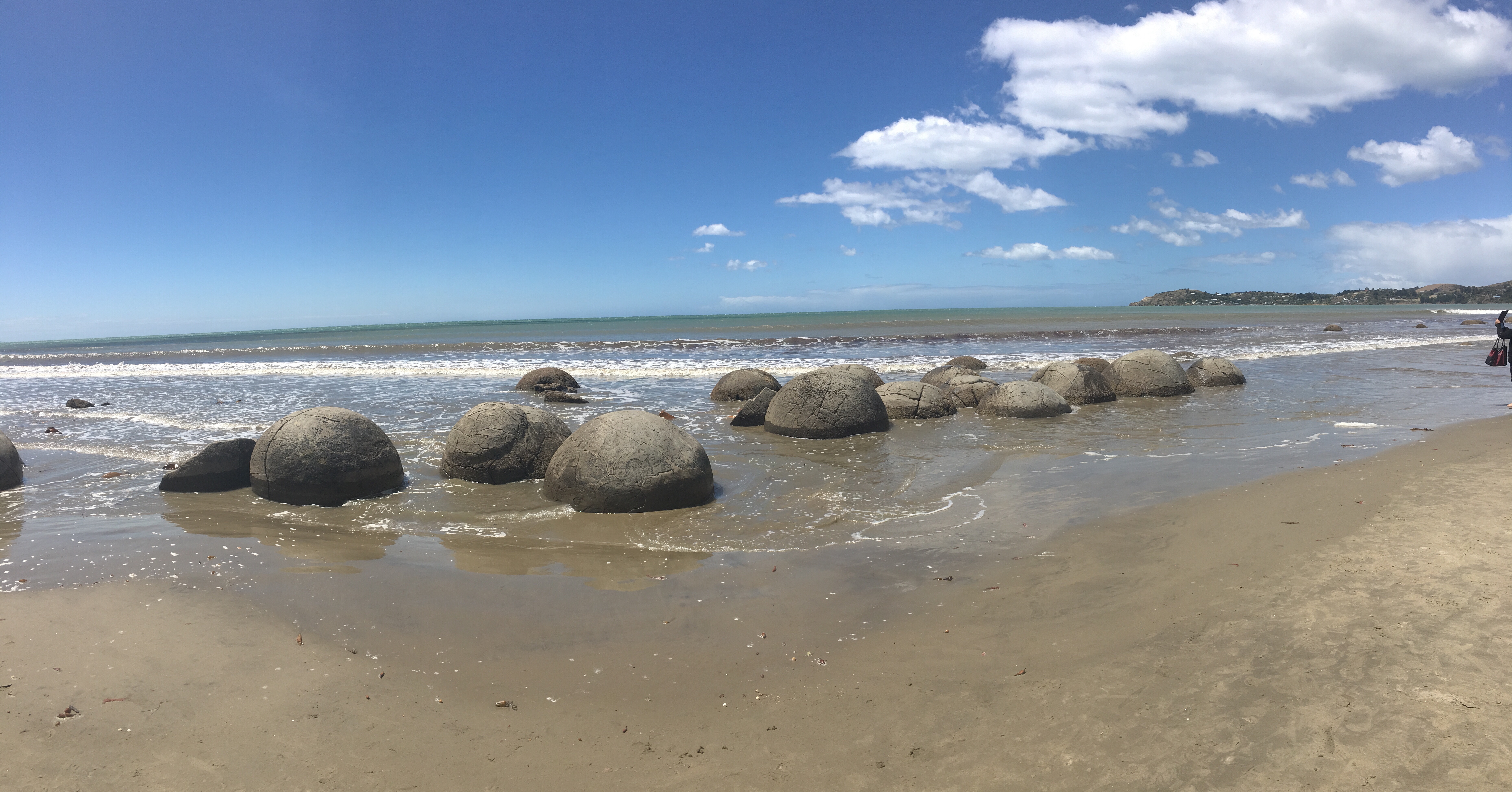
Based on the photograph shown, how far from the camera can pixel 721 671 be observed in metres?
4.06

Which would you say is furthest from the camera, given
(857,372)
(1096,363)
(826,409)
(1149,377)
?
(1096,363)

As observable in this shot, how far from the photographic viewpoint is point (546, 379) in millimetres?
18266

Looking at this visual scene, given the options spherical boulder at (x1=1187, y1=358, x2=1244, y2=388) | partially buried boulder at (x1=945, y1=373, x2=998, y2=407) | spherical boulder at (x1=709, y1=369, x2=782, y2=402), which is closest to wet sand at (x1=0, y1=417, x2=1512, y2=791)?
Answer: partially buried boulder at (x1=945, y1=373, x2=998, y2=407)

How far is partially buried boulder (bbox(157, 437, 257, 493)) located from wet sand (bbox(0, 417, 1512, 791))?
10.0 ft

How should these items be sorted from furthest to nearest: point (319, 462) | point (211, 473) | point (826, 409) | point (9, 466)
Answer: point (826, 409) → point (9, 466) → point (211, 473) → point (319, 462)

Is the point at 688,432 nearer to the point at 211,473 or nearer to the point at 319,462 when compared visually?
the point at 319,462

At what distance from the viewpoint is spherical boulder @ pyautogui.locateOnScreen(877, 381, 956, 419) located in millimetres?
12562

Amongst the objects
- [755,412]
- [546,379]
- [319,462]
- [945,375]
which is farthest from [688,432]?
[546,379]

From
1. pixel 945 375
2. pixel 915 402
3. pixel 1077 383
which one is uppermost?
pixel 945 375

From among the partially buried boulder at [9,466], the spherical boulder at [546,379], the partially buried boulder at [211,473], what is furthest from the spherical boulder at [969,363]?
the partially buried boulder at [9,466]

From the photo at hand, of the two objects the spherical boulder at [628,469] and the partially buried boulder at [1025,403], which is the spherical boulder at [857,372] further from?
the spherical boulder at [628,469]

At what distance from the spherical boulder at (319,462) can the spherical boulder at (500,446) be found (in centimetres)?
73

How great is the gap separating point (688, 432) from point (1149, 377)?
9.09 m

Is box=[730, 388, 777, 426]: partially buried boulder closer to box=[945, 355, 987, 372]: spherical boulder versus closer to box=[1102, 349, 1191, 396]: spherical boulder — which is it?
box=[1102, 349, 1191, 396]: spherical boulder
